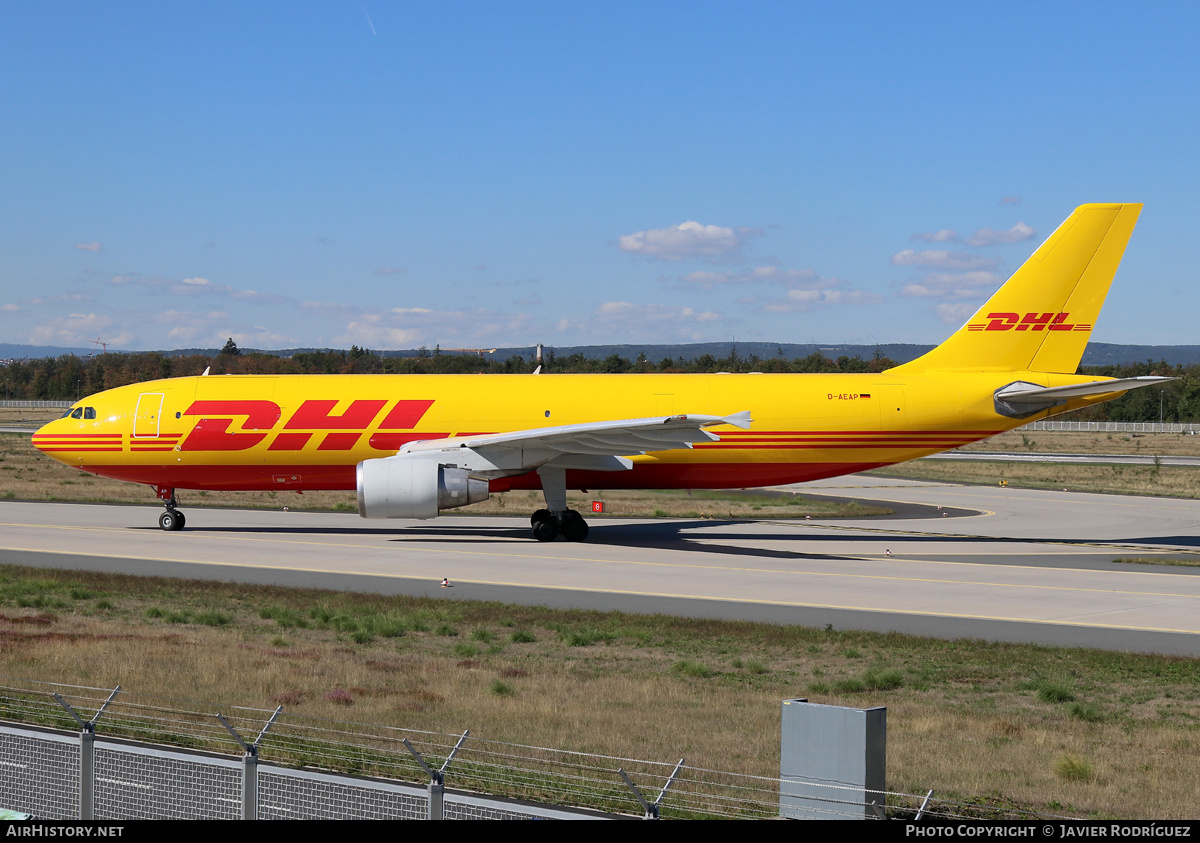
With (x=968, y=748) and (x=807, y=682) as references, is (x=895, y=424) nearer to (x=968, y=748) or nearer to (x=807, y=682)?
(x=807, y=682)

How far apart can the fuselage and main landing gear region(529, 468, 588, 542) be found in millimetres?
555

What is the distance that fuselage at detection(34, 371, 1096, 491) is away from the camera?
34281mm

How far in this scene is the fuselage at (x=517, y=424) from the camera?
34281 millimetres

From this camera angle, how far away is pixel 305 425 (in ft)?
112

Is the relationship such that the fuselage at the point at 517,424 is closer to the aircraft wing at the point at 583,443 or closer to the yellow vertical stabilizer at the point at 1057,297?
the yellow vertical stabilizer at the point at 1057,297

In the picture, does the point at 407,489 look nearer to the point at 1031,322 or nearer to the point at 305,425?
the point at 305,425

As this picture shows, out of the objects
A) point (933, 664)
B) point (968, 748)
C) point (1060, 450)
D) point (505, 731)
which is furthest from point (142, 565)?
point (1060, 450)

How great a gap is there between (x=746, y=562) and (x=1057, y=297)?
14.4m

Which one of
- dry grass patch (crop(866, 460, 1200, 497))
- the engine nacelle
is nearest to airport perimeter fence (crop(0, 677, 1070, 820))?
the engine nacelle

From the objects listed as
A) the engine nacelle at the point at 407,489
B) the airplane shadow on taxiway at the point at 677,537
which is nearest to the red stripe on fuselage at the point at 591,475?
the airplane shadow on taxiway at the point at 677,537

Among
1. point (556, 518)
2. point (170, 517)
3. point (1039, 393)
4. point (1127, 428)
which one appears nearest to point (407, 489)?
point (556, 518)

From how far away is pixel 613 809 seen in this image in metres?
9.84

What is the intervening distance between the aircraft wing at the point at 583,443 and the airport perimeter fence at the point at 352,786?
1897 cm

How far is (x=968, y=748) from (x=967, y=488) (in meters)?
45.5
